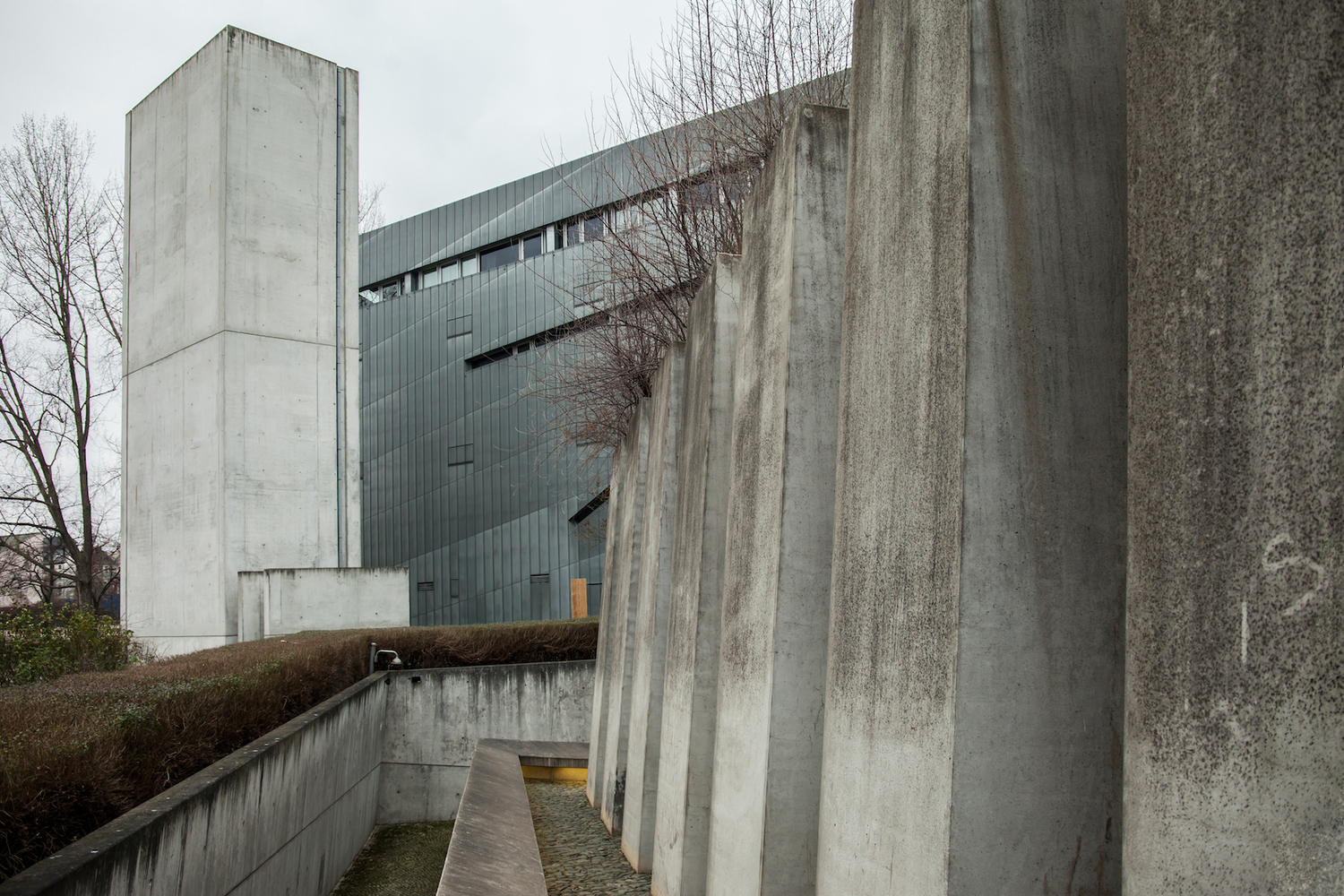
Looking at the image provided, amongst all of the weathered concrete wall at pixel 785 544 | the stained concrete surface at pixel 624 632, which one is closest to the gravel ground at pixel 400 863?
the stained concrete surface at pixel 624 632

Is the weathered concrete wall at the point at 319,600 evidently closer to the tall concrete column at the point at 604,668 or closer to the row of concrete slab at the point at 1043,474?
the tall concrete column at the point at 604,668

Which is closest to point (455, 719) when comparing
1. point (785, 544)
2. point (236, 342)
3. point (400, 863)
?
point (400, 863)

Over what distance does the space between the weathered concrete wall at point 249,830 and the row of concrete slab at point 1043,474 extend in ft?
7.94

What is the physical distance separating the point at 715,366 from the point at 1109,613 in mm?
3359

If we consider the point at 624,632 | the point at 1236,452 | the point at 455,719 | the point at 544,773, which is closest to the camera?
the point at 1236,452

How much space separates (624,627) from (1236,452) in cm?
720

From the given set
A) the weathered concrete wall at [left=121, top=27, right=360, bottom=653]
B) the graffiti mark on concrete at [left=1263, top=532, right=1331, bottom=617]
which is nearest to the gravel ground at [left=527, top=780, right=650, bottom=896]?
the graffiti mark on concrete at [left=1263, top=532, right=1331, bottom=617]

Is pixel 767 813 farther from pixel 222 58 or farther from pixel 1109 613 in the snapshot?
pixel 222 58

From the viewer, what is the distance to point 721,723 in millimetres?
4734

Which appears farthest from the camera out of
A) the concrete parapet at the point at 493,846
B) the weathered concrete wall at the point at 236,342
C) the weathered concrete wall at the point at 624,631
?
the weathered concrete wall at the point at 236,342

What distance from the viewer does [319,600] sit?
675 inches

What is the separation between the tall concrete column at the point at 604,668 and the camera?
9586 millimetres

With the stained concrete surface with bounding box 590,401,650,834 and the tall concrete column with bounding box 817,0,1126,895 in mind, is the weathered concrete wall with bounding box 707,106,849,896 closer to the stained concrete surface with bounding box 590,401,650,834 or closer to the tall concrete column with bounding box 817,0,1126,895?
the tall concrete column with bounding box 817,0,1126,895

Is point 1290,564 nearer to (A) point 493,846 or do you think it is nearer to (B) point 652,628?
(A) point 493,846
